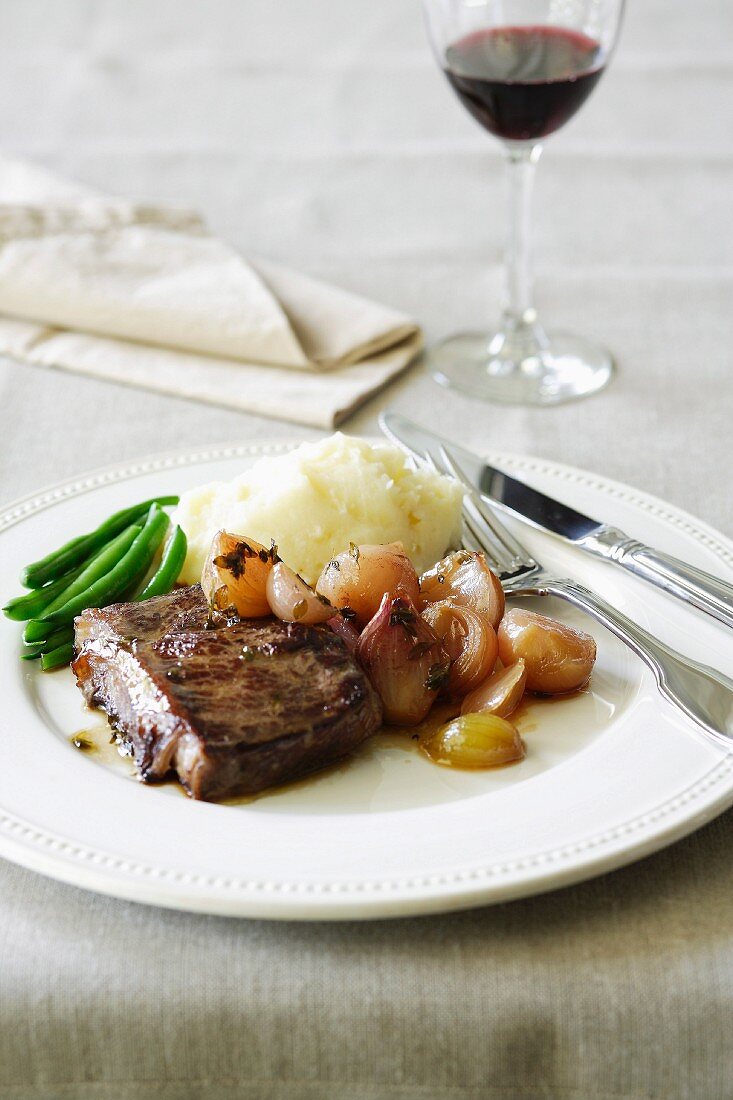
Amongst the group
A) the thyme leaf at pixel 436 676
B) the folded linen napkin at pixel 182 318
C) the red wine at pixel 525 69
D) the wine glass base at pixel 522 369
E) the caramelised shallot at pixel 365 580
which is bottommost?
the wine glass base at pixel 522 369

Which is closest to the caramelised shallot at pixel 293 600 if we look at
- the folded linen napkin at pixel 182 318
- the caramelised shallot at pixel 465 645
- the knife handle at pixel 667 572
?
the caramelised shallot at pixel 465 645

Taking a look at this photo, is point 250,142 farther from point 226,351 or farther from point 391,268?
point 226,351

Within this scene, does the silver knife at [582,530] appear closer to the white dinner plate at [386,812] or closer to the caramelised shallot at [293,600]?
the white dinner plate at [386,812]

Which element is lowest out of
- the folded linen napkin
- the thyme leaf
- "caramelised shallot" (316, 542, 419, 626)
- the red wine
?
the folded linen napkin

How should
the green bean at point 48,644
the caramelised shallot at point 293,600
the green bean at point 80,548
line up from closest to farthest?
the caramelised shallot at point 293,600 < the green bean at point 48,644 < the green bean at point 80,548

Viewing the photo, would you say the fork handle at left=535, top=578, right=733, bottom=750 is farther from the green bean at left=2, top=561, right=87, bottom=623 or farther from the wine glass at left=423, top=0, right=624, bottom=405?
the wine glass at left=423, top=0, right=624, bottom=405

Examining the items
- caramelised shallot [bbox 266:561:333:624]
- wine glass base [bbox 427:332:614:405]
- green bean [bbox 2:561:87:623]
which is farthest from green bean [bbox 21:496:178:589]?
wine glass base [bbox 427:332:614:405]
